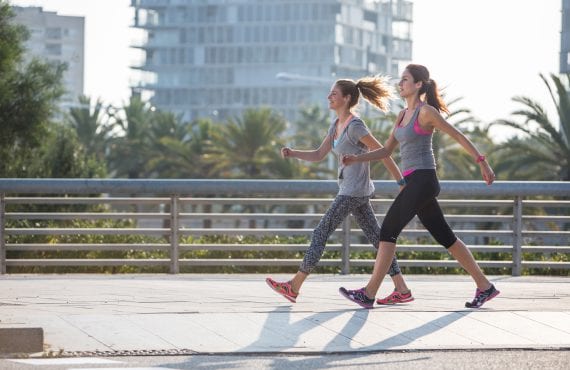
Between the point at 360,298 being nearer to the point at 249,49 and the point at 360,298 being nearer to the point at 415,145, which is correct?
the point at 415,145

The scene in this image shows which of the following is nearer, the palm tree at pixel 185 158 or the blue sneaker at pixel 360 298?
the blue sneaker at pixel 360 298

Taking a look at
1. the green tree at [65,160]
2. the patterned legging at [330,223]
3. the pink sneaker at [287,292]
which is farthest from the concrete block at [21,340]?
the green tree at [65,160]

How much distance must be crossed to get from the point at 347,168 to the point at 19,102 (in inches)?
1518

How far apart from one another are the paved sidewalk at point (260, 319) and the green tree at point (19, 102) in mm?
35588

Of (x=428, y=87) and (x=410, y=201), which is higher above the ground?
(x=428, y=87)

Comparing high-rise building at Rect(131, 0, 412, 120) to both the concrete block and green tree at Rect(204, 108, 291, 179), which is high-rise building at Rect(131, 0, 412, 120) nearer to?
green tree at Rect(204, 108, 291, 179)

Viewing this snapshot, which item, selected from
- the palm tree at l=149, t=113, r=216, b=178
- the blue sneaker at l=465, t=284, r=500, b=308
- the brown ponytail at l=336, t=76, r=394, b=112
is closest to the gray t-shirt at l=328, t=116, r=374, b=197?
the brown ponytail at l=336, t=76, r=394, b=112

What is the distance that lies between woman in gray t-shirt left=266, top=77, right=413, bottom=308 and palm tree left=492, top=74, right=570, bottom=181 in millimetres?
27804

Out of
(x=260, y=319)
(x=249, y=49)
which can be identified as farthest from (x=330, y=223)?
(x=249, y=49)

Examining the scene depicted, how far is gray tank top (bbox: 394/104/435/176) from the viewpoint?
29.5 feet

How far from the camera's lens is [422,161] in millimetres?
9055

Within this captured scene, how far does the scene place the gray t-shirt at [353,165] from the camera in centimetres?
954

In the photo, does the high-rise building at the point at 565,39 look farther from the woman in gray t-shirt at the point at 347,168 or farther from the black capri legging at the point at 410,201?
the black capri legging at the point at 410,201

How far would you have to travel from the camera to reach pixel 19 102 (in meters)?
46.8
